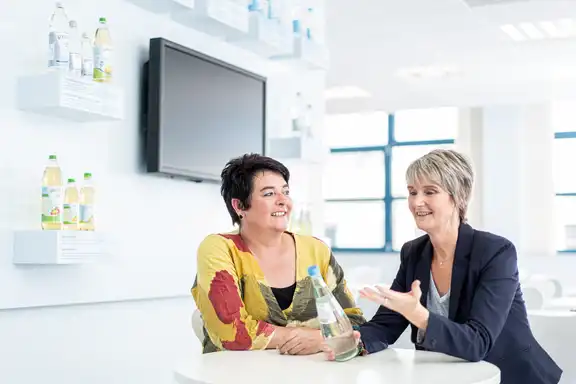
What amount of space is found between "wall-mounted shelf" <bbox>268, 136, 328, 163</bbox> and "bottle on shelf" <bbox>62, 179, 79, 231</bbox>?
5.44 ft

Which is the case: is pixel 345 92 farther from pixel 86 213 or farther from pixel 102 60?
pixel 86 213

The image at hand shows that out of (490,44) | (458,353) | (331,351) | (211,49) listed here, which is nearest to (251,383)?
(331,351)

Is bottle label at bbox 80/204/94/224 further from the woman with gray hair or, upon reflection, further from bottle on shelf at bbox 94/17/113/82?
the woman with gray hair

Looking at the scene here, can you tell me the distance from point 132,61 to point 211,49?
24.3 inches

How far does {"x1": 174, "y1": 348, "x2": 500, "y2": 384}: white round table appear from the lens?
1.68 m

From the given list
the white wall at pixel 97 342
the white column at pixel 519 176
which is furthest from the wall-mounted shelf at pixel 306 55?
the white column at pixel 519 176

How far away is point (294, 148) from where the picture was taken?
14.3 feet

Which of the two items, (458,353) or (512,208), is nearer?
A: (458,353)

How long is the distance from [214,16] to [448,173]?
1765 millimetres

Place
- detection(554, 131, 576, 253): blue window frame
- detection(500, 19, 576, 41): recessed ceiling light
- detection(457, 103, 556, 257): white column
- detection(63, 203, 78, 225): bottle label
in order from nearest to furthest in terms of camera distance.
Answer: detection(63, 203, 78, 225): bottle label → detection(500, 19, 576, 41): recessed ceiling light → detection(457, 103, 556, 257): white column → detection(554, 131, 576, 253): blue window frame

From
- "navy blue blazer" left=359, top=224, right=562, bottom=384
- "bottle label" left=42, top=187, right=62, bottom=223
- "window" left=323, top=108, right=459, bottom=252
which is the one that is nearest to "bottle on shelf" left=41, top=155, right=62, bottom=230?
"bottle label" left=42, top=187, right=62, bottom=223

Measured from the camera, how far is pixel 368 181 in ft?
32.1

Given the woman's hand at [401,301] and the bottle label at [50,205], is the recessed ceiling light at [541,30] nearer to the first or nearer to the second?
the bottle label at [50,205]

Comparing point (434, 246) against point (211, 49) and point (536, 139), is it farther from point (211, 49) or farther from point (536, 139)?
point (536, 139)
